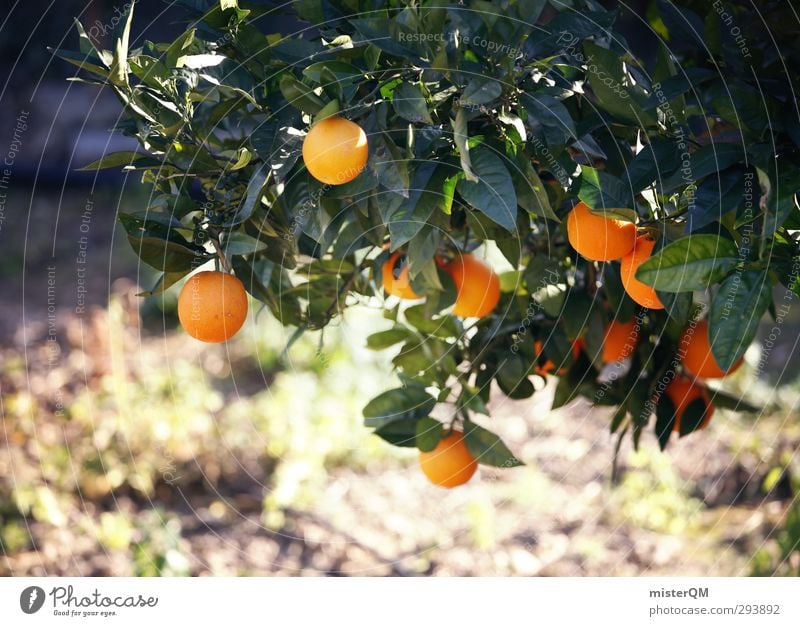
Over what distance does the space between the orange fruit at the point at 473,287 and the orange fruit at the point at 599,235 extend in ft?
0.65

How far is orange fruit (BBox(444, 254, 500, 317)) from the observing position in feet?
2.78

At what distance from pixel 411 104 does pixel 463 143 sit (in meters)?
0.05

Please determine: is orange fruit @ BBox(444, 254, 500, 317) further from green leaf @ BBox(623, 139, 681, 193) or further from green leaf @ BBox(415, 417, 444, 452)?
green leaf @ BBox(623, 139, 681, 193)

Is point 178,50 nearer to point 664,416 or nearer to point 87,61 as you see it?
point 87,61

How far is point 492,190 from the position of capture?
549 mm

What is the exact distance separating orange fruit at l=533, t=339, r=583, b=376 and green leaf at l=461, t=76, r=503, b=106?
0.38 metres

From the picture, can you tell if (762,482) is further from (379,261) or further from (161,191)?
(161,191)

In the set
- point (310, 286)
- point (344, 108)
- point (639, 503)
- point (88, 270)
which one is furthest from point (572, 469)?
point (88, 270)

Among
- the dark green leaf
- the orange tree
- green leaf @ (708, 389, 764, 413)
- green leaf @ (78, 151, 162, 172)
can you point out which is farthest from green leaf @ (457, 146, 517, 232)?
green leaf @ (708, 389, 764, 413)

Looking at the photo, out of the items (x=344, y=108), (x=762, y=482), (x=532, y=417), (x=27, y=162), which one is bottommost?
(x=27, y=162)

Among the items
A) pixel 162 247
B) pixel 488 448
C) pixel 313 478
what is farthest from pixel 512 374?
pixel 313 478

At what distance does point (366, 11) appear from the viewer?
61 centimetres

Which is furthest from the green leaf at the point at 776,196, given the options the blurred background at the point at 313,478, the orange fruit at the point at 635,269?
the blurred background at the point at 313,478

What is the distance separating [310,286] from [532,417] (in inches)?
48.1
